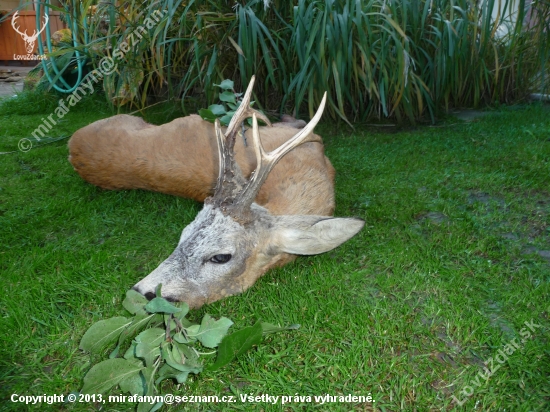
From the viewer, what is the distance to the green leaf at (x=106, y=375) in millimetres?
1699

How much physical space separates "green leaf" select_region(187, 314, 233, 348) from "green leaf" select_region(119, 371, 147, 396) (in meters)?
0.28

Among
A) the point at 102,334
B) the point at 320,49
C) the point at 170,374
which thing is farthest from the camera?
the point at 320,49

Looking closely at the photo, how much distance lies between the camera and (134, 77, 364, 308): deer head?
2240 millimetres

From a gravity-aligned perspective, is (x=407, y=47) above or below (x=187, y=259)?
above

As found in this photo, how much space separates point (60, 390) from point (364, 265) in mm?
1524

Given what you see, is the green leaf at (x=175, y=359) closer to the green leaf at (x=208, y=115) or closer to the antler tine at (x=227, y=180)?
the antler tine at (x=227, y=180)

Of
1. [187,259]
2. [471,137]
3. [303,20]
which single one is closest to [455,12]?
[471,137]

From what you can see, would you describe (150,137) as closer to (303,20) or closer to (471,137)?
(303,20)

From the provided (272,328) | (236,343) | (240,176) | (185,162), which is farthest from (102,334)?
(185,162)

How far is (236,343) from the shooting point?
1.86m

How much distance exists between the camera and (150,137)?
11.6 feet

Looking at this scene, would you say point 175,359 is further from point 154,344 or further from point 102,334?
point 102,334

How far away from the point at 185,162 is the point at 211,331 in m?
1.55

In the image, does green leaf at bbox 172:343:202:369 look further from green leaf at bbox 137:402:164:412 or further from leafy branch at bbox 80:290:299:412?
green leaf at bbox 137:402:164:412
